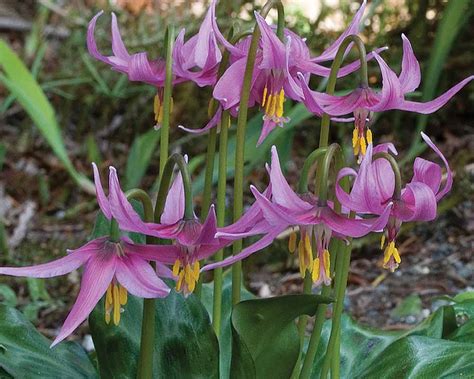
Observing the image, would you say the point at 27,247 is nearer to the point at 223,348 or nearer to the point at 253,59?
the point at 223,348

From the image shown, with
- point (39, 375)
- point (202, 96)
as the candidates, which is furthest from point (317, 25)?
point (39, 375)

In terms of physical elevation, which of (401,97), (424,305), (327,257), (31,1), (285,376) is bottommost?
(31,1)

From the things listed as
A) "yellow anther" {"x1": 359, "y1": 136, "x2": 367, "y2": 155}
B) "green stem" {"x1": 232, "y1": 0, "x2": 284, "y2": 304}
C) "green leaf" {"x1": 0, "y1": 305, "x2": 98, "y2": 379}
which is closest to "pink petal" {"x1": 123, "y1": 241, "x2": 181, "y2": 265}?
"green stem" {"x1": 232, "y1": 0, "x2": 284, "y2": 304}

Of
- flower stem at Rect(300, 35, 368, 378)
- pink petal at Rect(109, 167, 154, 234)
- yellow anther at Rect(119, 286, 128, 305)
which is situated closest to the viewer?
pink petal at Rect(109, 167, 154, 234)

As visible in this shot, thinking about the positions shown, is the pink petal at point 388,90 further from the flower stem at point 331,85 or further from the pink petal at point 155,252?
the pink petal at point 155,252

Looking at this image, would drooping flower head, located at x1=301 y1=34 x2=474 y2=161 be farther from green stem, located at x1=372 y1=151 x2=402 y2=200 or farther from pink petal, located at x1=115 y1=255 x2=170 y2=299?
pink petal, located at x1=115 y1=255 x2=170 y2=299

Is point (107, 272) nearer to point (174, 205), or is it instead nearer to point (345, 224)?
point (174, 205)
